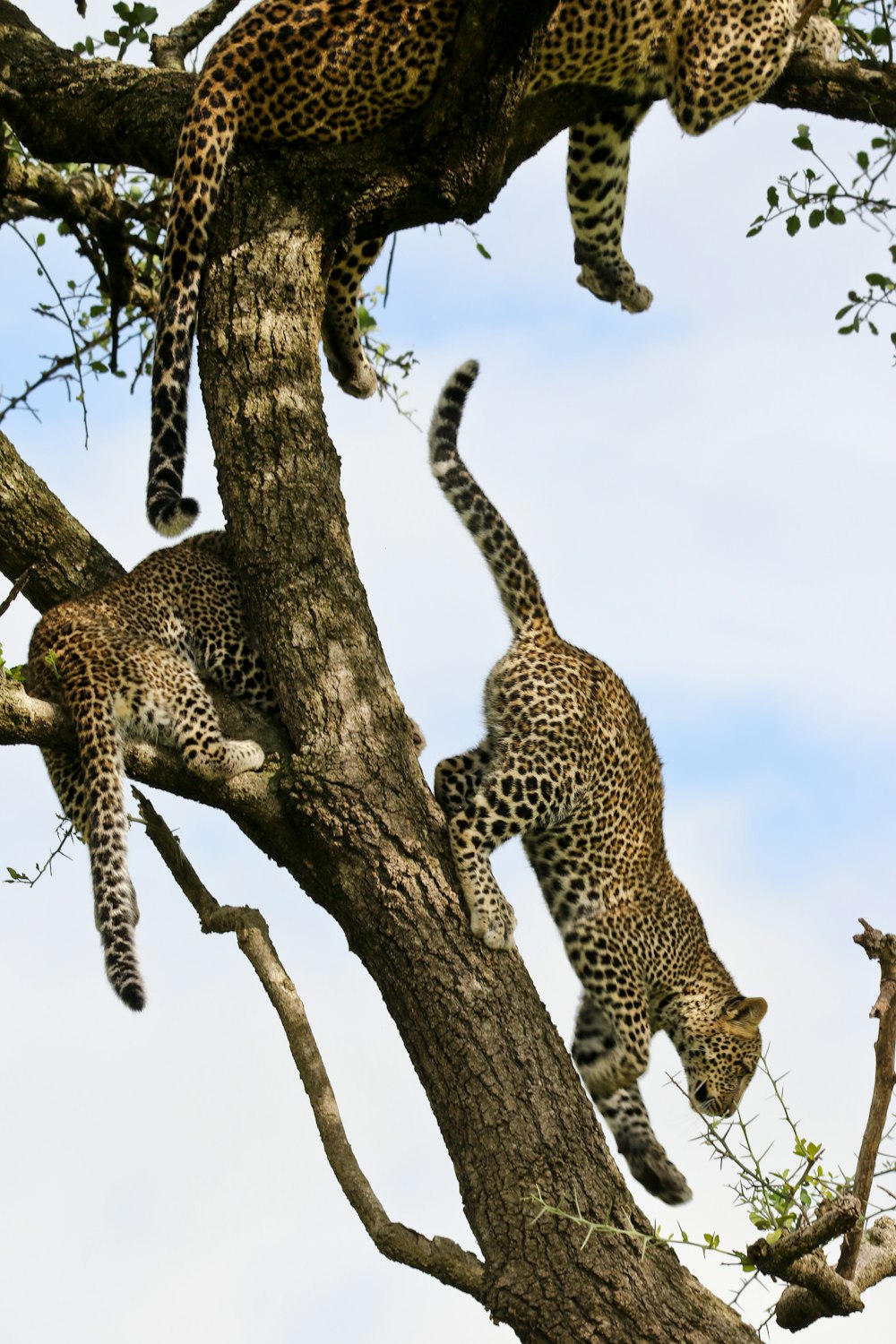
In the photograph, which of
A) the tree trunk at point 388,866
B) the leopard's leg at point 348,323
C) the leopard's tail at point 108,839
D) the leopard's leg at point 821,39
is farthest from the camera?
the leopard's leg at point 821,39

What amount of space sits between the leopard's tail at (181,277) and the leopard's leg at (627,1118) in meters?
3.40

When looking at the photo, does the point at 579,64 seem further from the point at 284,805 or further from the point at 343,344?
the point at 284,805

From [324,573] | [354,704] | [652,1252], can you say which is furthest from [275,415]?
[652,1252]

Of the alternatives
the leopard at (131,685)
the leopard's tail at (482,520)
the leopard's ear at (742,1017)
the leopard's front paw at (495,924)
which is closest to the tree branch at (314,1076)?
the leopard at (131,685)

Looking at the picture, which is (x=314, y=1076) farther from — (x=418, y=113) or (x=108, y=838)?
Result: (x=418, y=113)

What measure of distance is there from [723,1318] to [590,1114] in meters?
0.89

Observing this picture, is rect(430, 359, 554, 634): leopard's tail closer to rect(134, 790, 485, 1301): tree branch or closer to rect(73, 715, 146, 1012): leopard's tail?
rect(134, 790, 485, 1301): tree branch

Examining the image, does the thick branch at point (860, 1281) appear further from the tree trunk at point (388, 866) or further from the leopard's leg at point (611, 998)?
the leopard's leg at point (611, 998)

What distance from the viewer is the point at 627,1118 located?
8.27m

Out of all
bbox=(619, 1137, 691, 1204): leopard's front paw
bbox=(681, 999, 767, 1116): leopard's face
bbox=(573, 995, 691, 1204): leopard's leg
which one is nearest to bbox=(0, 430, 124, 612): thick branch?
bbox=(573, 995, 691, 1204): leopard's leg

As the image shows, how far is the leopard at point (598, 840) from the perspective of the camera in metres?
7.86

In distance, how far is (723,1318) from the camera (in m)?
6.30

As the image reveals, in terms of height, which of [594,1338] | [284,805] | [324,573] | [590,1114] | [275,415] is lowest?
[594,1338]

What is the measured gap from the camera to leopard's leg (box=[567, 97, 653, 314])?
9.13 m
